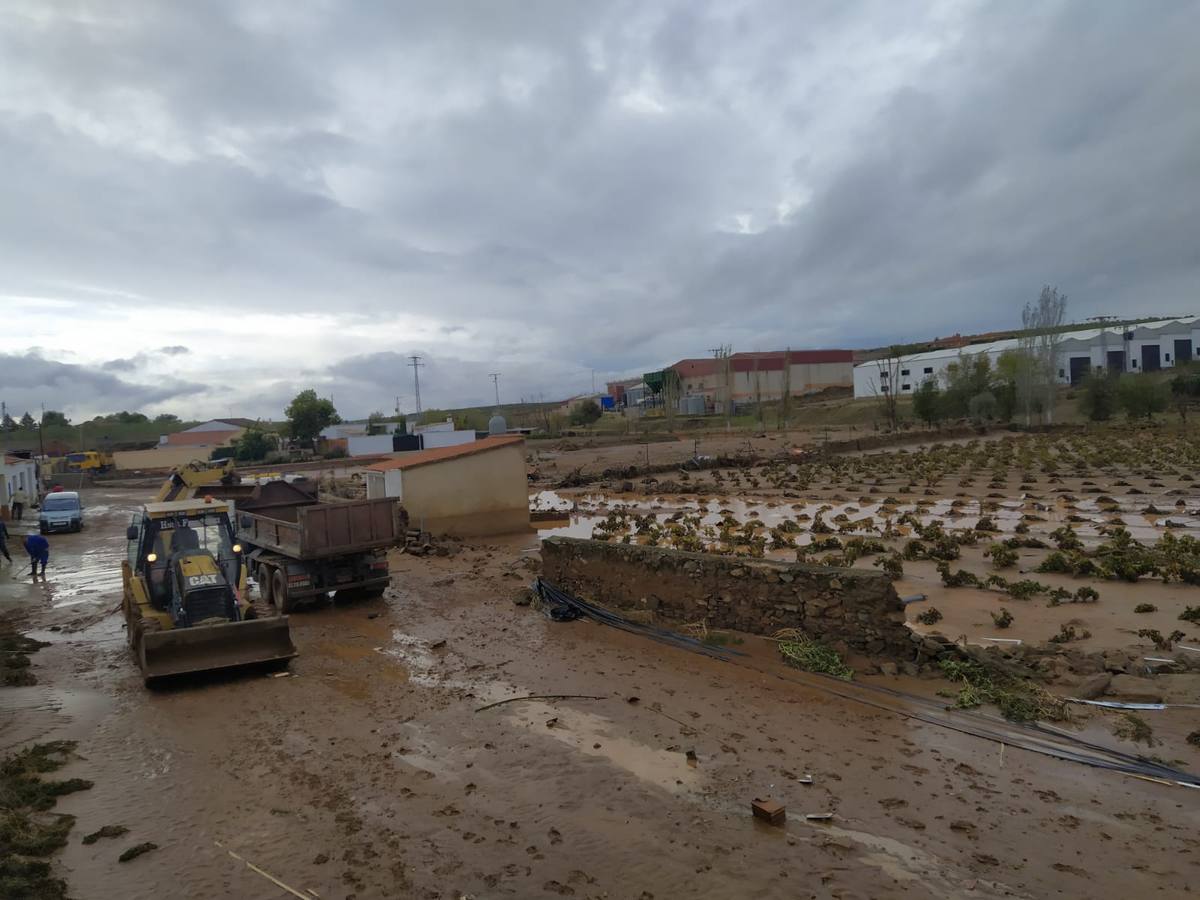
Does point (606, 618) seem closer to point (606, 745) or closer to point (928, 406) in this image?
point (606, 745)

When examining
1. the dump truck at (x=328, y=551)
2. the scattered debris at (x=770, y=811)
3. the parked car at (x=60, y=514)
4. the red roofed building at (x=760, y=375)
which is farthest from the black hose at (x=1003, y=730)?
the red roofed building at (x=760, y=375)

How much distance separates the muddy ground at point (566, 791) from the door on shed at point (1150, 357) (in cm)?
10222

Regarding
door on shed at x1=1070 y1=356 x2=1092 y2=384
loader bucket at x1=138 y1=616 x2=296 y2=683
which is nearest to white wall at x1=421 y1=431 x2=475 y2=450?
loader bucket at x1=138 y1=616 x2=296 y2=683

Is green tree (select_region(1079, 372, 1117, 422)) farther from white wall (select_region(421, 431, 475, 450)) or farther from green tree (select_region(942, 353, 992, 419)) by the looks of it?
white wall (select_region(421, 431, 475, 450))

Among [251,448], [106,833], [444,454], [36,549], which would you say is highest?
[251,448]

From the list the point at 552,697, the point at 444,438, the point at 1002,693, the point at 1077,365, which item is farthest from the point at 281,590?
the point at 1077,365

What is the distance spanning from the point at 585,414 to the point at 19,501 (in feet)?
233

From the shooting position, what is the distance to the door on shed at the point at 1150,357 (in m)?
89.8

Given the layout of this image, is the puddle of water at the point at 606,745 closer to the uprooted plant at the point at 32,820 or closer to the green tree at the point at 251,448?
the uprooted plant at the point at 32,820

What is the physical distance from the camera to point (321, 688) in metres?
9.93

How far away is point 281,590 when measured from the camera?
14398 mm

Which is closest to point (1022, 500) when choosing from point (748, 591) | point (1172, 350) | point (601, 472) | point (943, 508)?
point (943, 508)

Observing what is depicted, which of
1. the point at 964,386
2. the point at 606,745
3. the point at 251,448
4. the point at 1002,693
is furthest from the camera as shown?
the point at 251,448

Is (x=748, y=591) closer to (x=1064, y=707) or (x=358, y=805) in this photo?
(x=1064, y=707)
